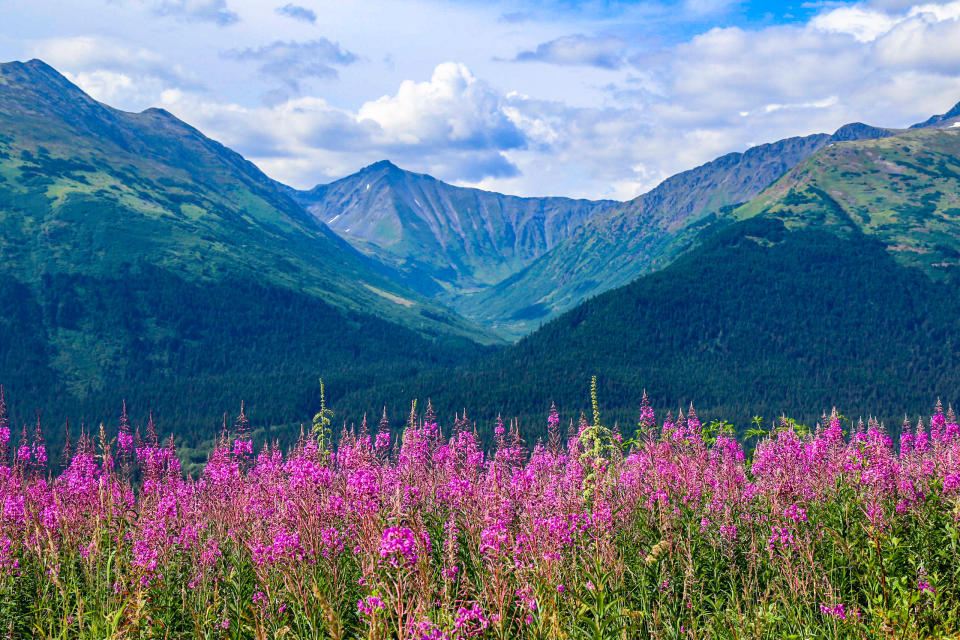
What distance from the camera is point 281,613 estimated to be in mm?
10297

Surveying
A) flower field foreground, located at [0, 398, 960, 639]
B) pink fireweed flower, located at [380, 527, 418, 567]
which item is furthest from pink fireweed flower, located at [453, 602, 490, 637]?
pink fireweed flower, located at [380, 527, 418, 567]

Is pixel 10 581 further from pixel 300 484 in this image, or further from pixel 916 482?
pixel 916 482

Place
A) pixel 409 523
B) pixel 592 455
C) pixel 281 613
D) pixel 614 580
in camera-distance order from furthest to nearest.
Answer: pixel 592 455
pixel 281 613
pixel 614 580
pixel 409 523

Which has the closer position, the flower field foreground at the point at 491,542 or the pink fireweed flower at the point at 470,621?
the pink fireweed flower at the point at 470,621

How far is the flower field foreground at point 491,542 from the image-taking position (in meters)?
8.21

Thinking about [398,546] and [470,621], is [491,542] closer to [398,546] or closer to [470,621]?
[470,621]

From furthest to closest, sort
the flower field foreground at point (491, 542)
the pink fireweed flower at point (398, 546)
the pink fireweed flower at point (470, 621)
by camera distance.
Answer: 1. the flower field foreground at point (491, 542)
2. the pink fireweed flower at point (470, 621)
3. the pink fireweed flower at point (398, 546)

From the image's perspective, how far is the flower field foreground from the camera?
8.21 metres

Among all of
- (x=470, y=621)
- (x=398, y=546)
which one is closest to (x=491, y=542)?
(x=470, y=621)

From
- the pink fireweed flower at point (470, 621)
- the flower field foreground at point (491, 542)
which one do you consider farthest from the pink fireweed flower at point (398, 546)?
the pink fireweed flower at point (470, 621)

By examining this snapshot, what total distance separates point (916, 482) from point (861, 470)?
1246 millimetres

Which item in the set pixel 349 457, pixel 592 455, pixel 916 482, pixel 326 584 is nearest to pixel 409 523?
pixel 326 584

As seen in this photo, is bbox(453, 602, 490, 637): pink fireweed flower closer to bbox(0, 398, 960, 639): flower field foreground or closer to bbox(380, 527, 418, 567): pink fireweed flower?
bbox(0, 398, 960, 639): flower field foreground

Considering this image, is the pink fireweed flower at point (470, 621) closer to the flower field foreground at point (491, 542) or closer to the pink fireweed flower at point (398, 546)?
the flower field foreground at point (491, 542)
